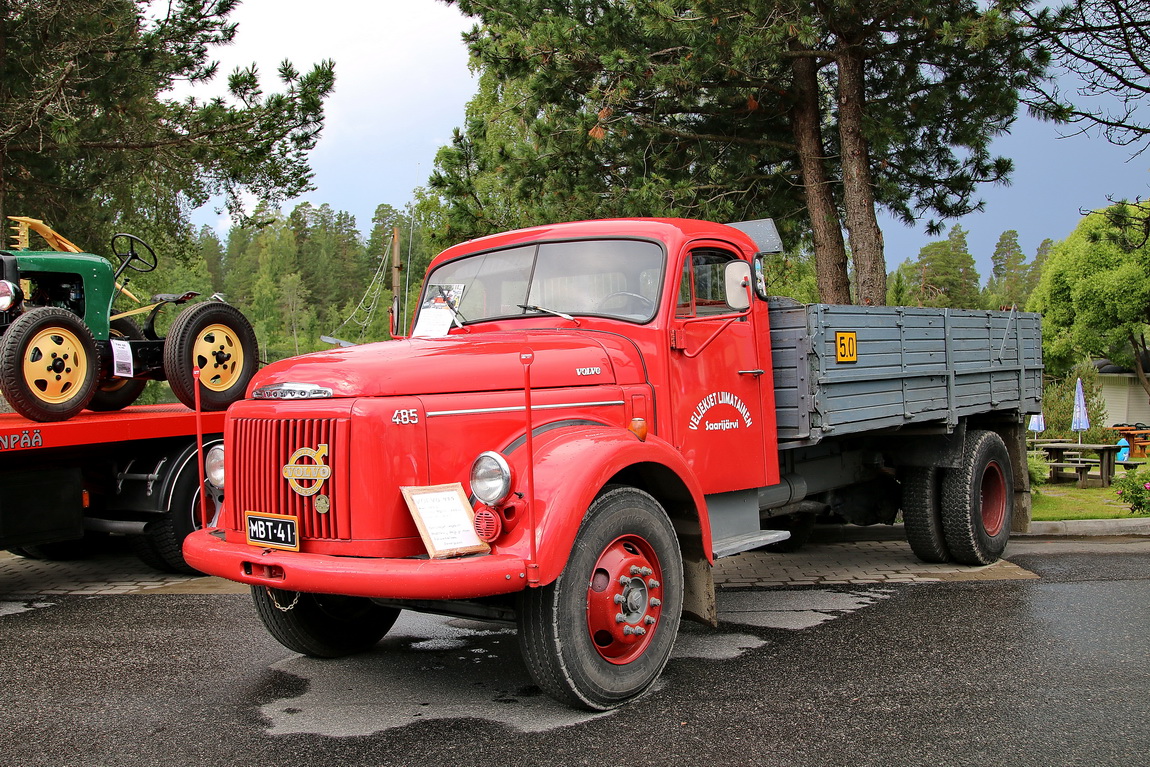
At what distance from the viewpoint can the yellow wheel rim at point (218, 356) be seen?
747 cm

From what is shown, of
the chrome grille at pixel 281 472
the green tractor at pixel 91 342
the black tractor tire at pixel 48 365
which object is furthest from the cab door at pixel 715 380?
the black tractor tire at pixel 48 365

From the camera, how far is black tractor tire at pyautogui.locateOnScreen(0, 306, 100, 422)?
624 cm

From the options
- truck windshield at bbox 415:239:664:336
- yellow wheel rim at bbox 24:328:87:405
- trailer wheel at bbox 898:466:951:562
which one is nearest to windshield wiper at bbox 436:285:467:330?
truck windshield at bbox 415:239:664:336

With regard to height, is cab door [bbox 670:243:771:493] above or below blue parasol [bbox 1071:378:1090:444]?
above

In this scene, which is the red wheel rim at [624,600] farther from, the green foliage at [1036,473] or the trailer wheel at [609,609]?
the green foliage at [1036,473]

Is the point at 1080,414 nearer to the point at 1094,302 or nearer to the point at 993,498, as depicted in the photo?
the point at 993,498

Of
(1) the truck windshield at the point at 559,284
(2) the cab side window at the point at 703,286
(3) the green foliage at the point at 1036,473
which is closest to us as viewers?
(1) the truck windshield at the point at 559,284

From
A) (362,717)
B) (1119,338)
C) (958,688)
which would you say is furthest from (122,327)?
(1119,338)

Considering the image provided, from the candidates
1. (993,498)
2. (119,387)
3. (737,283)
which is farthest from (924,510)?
(119,387)

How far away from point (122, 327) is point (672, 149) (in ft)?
Result: 21.2

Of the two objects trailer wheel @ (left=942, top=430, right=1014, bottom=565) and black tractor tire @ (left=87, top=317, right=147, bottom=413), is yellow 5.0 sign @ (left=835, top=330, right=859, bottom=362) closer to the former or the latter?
trailer wheel @ (left=942, top=430, right=1014, bottom=565)

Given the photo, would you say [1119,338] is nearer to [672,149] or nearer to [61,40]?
[672,149]

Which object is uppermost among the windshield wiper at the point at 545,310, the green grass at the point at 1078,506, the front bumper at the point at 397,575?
the windshield wiper at the point at 545,310

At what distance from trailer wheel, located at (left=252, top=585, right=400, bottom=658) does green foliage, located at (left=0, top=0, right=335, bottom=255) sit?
7.21 m
